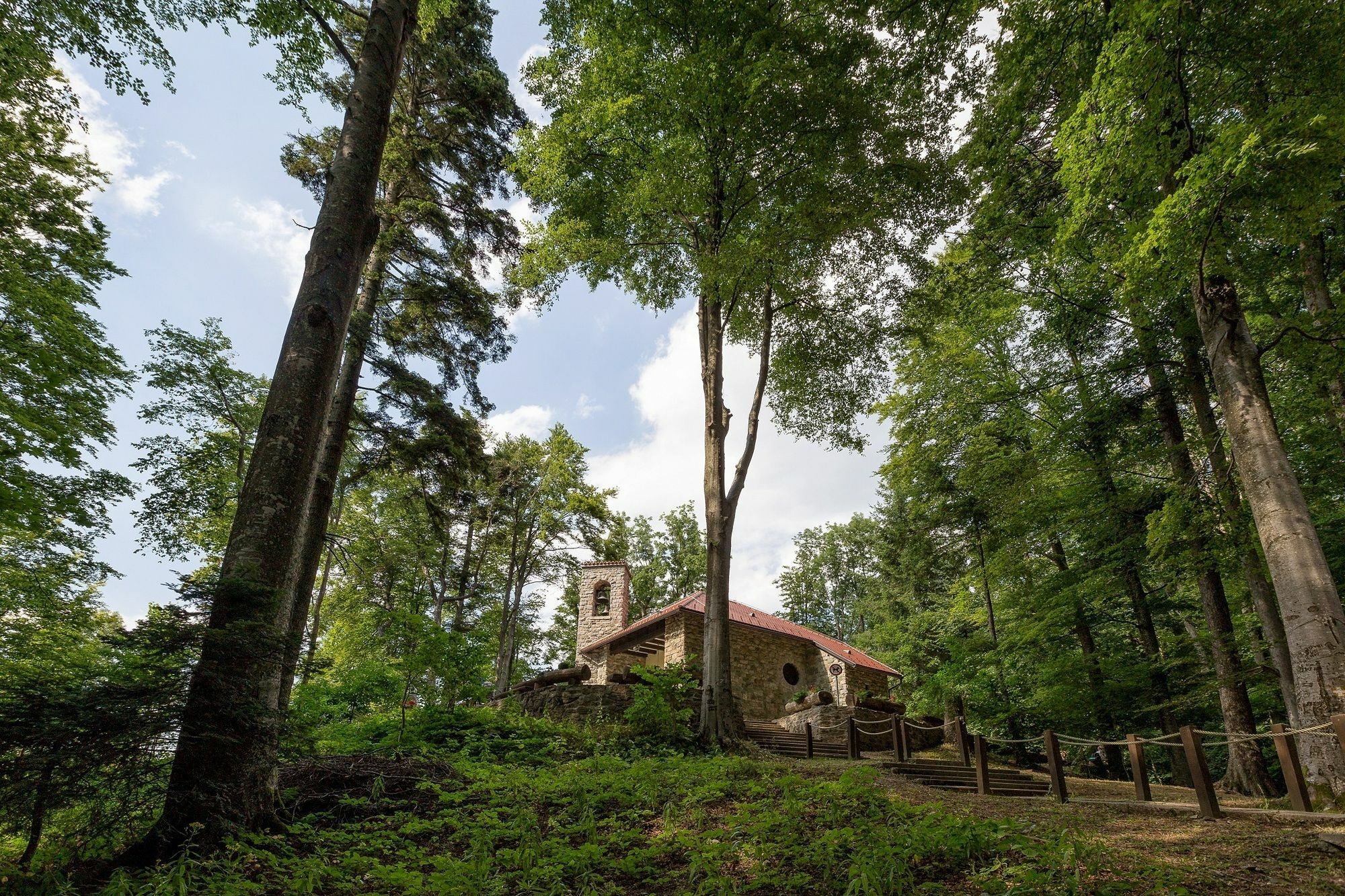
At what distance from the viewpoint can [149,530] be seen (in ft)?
38.4

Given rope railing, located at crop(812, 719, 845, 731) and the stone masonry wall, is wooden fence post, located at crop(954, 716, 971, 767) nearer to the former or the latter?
rope railing, located at crop(812, 719, 845, 731)

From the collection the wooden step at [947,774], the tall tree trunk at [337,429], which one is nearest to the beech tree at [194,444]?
the tall tree trunk at [337,429]

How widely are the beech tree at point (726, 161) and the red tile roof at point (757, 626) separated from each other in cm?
727

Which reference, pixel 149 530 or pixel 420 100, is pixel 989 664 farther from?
pixel 149 530

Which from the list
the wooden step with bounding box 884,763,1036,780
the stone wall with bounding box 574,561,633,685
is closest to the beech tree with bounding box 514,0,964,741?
the wooden step with bounding box 884,763,1036,780

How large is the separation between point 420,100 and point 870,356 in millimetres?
9808

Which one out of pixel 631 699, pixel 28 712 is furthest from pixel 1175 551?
pixel 28 712

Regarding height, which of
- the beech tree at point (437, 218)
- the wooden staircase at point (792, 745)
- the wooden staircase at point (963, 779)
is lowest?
the wooden staircase at point (963, 779)

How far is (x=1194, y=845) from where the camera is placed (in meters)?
4.07

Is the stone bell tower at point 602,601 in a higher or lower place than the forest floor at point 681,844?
higher

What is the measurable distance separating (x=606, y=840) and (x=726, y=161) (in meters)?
8.87

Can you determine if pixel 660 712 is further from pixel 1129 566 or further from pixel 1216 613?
pixel 1129 566

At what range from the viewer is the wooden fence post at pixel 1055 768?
6.73 meters

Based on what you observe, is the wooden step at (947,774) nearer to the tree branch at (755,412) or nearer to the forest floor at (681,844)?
the forest floor at (681,844)
